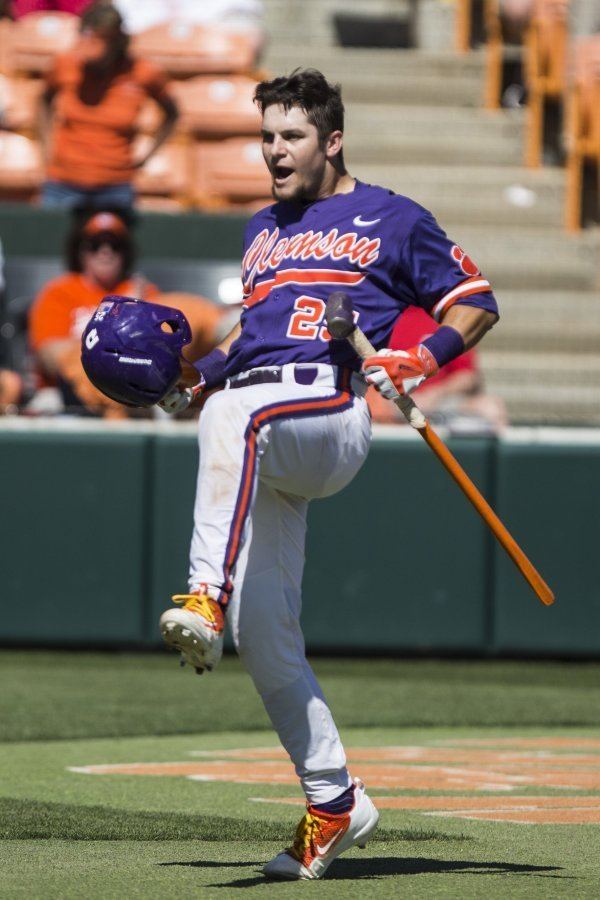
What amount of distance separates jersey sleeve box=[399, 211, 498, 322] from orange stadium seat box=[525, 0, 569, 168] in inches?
416

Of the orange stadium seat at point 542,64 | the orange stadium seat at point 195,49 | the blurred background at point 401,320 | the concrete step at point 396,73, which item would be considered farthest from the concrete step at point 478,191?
the orange stadium seat at point 195,49

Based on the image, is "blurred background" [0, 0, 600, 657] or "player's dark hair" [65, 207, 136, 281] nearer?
"blurred background" [0, 0, 600, 657]

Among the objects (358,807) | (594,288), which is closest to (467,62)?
(594,288)

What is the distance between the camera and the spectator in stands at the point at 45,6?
566 inches

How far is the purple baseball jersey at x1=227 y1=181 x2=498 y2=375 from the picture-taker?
4309mm

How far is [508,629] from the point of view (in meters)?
9.90

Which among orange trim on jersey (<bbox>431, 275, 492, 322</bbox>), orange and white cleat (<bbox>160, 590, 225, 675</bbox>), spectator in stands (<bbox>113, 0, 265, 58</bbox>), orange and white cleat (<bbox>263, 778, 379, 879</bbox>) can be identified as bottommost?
orange and white cleat (<bbox>263, 778, 379, 879</bbox>)

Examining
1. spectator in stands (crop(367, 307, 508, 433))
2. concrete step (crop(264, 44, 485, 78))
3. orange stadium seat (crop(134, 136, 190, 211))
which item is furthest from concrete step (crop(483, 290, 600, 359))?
concrete step (crop(264, 44, 485, 78))

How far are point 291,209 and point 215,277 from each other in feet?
22.4

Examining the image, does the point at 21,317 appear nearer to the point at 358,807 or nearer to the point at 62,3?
the point at 62,3

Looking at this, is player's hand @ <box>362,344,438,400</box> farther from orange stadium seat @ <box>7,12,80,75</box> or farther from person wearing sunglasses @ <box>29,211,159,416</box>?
orange stadium seat @ <box>7,12,80,75</box>

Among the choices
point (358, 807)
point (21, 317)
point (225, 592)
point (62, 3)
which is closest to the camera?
point (225, 592)

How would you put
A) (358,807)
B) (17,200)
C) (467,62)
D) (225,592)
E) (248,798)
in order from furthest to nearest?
(467,62)
(17,200)
(248,798)
(358,807)
(225,592)

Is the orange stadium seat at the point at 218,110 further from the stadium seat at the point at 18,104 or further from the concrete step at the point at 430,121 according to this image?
the concrete step at the point at 430,121
